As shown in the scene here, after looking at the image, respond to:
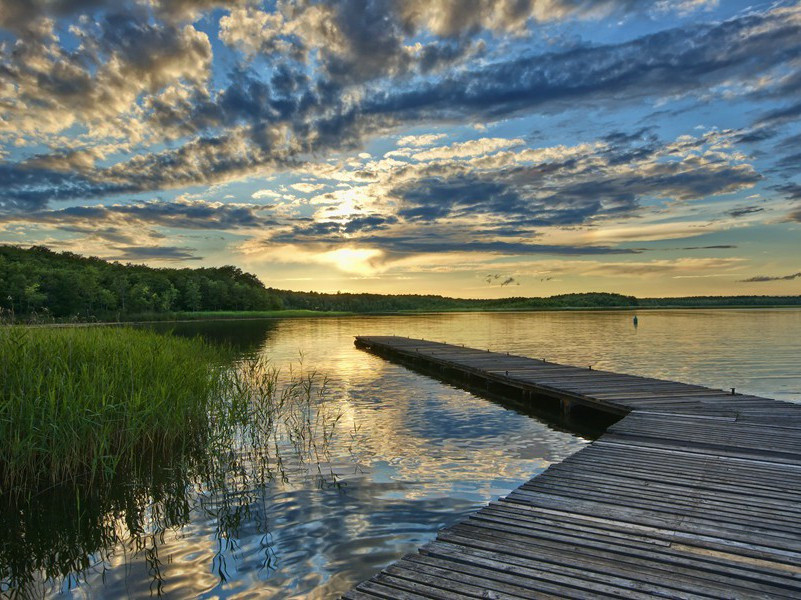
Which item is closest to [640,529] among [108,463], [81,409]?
[108,463]

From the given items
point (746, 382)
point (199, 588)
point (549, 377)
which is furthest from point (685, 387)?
point (199, 588)

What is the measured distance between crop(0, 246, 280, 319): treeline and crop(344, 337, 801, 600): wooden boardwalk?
181 feet

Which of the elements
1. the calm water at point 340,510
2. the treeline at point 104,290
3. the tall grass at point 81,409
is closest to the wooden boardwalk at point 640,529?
the calm water at point 340,510

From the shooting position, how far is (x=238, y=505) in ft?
26.9

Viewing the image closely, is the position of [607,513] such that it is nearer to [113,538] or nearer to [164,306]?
[113,538]

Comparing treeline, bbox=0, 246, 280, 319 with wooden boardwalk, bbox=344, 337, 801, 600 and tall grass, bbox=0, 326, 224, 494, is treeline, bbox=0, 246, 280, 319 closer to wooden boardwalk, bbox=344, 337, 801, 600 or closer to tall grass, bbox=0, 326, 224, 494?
tall grass, bbox=0, 326, 224, 494

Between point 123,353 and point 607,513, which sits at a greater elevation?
point 123,353

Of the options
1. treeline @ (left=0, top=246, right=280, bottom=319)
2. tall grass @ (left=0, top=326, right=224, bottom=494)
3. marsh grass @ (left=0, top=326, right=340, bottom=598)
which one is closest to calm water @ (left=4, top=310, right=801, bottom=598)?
marsh grass @ (left=0, top=326, right=340, bottom=598)

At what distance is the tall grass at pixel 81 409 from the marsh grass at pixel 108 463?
0.03 meters

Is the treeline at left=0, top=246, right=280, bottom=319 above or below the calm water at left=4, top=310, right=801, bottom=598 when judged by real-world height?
above

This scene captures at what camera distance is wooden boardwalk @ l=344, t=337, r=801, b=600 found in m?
4.26

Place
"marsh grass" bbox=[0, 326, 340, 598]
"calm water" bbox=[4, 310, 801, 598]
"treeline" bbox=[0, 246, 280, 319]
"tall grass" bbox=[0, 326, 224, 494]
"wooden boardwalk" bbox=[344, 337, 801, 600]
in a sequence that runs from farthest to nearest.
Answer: "treeline" bbox=[0, 246, 280, 319], "tall grass" bbox=[0, 326, 224, 494], "marsh grass" bbox=[0, 326, 340, 598], "calm water" bbox=[4, 310, 801, 598], "wooden boardwalk" bbox=[344, 337, 801, 600]

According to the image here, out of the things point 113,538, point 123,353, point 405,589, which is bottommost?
point 113,538

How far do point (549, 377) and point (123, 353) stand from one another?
42.6 ft
